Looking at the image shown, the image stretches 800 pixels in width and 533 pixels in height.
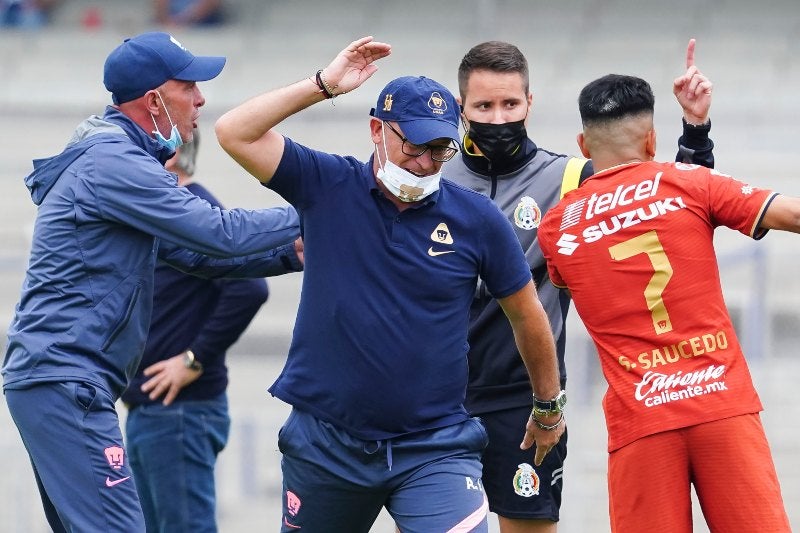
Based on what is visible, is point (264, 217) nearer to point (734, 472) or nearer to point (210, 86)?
point (734, 472)

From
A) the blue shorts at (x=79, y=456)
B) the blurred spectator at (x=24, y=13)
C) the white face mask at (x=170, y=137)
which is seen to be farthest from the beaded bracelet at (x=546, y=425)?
the blurred spectator at (x=24, y=13)

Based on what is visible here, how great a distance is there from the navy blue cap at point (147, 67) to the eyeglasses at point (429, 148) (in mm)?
774

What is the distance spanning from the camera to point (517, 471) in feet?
14.4

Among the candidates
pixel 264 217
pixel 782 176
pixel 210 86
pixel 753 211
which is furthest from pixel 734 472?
pixel 210 86

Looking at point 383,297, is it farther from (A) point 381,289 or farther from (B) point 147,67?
(B) point 147,67

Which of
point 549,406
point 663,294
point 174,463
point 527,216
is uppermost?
point 527,216

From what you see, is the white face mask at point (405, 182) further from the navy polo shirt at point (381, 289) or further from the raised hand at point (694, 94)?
the raised hand at point (694, 94)

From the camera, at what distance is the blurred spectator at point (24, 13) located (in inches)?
898

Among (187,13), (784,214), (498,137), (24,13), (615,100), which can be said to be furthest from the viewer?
(24,13)

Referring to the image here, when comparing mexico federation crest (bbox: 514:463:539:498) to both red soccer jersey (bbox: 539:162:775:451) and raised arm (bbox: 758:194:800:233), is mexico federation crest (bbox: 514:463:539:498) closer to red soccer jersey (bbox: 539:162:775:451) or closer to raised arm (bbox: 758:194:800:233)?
red soccer jersey (bbox: 539:162:775:451)

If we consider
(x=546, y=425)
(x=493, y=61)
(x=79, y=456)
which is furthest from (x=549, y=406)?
(x=79, y=456)

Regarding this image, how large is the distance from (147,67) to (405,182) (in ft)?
3.20

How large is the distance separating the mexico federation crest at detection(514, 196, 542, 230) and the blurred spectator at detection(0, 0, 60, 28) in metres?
20.1

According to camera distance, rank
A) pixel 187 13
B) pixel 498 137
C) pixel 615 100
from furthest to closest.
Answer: pixel 187 13 < pixel 498 137 < pixel 615 100
